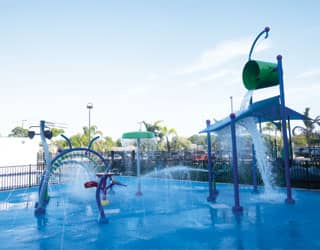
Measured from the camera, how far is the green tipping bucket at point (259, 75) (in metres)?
9.37

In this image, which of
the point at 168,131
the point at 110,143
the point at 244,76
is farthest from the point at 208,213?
the point at 110,143

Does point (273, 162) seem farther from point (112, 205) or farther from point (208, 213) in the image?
point (112, 205)

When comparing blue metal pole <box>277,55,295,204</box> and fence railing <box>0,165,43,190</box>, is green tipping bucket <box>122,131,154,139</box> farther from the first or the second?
fence railing <box>0,165,43,190</box>

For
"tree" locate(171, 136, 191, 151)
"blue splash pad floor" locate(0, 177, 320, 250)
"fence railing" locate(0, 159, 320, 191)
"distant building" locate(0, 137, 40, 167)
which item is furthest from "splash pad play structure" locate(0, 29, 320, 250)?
"tree" locate(171, 136, 191, 151)

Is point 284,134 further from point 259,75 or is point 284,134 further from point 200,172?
point 200,172

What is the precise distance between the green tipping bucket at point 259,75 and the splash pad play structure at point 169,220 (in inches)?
31.5

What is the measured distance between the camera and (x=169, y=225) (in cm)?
671

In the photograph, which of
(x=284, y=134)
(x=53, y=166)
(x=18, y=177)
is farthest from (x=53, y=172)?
(x=284, y=134)

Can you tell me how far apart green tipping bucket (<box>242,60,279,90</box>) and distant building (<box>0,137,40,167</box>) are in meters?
14.8

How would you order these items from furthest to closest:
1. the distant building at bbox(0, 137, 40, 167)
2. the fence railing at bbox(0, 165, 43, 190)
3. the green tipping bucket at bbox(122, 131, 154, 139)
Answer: the distant building at bbox(0, 137, 40, 167)
the fence railing at bbox(0, 165, 43, 190)
the green tipping bucket at bbox(122, 131, 154, 139)

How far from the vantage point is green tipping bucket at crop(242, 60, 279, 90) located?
937 centimetres

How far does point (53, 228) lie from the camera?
265 inches

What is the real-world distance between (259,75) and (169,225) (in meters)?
6.09

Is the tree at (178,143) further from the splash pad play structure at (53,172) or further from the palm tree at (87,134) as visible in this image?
the splash pad play structure at (53,172)
